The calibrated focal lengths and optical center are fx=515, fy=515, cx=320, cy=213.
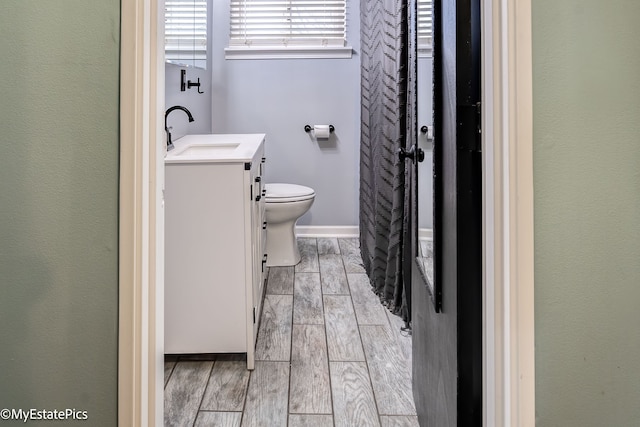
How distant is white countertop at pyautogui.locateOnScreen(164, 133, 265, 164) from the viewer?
2.07 metres

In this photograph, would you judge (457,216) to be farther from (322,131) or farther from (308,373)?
(322,131)

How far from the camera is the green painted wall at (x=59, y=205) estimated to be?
1.02 metres

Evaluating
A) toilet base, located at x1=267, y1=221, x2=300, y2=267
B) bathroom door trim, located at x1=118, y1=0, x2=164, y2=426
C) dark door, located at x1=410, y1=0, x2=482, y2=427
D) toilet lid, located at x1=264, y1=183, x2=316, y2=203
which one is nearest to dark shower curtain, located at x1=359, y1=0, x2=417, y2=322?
toilet lid, located at x1=264, y1=183, x2=316, y2=203

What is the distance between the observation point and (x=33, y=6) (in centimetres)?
102

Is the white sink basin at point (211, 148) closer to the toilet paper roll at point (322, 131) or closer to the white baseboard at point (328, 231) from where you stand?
the toilet paper roll at point (322, 131)

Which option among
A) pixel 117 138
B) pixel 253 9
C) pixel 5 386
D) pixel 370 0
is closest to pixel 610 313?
pixel 117 138

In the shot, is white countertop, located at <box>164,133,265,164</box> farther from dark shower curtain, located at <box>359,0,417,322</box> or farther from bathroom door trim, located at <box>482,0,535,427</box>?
bathroom door trim, located at <box>482,0,535,427</box>

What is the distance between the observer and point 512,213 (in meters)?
0.97

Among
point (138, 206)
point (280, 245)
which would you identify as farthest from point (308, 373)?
point (280, 245)

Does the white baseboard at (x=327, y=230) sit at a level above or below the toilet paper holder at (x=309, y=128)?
below

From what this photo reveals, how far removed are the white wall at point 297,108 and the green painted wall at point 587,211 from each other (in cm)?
334

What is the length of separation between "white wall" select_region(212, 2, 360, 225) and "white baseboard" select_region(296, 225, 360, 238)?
18 cm

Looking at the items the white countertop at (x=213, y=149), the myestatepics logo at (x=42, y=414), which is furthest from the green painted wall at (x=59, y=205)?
the white countertop at (x=213, y=149)

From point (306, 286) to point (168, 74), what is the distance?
4.89 ft
